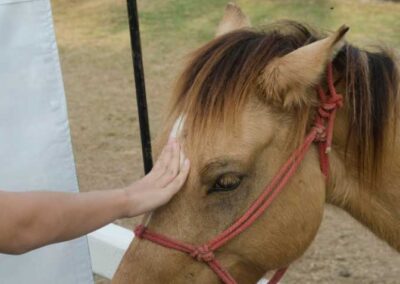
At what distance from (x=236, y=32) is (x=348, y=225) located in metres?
2.71

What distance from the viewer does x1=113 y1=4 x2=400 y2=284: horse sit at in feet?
7.00

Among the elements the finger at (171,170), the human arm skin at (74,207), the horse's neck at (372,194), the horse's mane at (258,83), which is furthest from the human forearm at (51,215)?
the horse's neck at (372,194)

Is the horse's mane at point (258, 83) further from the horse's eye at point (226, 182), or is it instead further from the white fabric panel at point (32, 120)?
the white fabric panel at point (32, 120)

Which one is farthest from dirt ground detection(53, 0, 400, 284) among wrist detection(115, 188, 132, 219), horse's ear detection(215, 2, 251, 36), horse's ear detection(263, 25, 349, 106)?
wrist detection(115, 188, 132, 219)

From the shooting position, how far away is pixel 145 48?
9141 mm

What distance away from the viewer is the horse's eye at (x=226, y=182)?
212cm

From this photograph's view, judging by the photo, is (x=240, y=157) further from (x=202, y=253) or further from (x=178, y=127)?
(x=202, y=253)

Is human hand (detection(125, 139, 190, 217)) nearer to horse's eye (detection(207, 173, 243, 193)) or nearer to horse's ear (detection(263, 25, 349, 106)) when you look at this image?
horse's eye (detection(207, 173, 243, 193))


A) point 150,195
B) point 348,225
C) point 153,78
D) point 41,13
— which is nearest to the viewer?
point 150,195

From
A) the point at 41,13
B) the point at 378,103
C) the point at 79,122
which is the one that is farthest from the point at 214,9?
the point at 378,103

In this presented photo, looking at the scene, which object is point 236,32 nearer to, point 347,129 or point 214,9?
point 347,129

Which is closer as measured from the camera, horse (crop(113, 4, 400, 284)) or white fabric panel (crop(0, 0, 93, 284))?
horse (crop(113, 4, 400, 284))

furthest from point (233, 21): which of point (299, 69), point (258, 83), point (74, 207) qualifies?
point (74, 207)

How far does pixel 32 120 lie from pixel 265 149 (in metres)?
1.12
